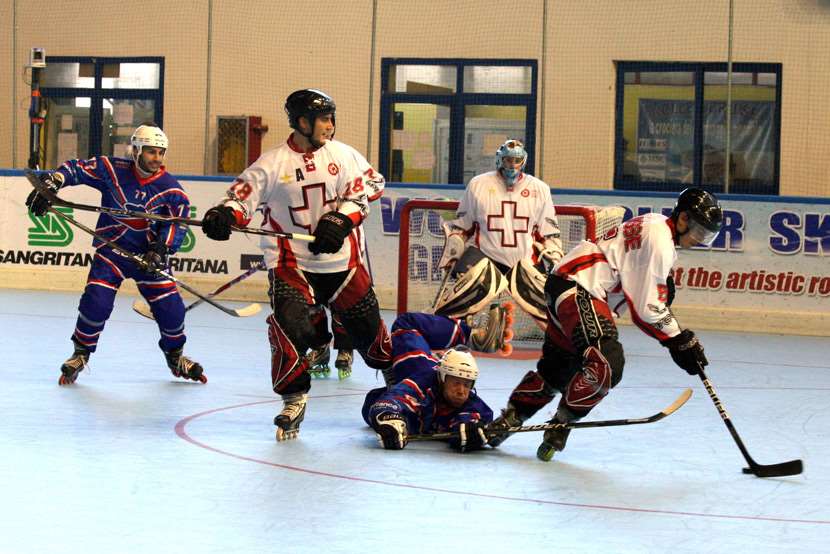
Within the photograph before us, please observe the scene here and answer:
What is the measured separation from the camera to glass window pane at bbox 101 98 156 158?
1560cm

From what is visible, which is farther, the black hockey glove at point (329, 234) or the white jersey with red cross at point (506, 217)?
the white jersey with red cross at point (506, 217)

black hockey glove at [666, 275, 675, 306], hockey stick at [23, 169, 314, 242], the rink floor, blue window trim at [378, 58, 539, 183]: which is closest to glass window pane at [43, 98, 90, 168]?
blue window trim at [378, 58, 539, 183]

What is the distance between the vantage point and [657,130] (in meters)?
14.1

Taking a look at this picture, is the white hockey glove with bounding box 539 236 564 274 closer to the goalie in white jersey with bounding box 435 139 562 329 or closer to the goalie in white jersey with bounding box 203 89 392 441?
the goalie in white jersey with bounding box 435 139 562 329

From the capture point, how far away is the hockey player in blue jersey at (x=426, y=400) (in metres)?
5.42

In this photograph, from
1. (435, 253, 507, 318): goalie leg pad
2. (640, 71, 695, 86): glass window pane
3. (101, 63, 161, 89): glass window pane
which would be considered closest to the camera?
(435, 253, 507, 318): goalie leg pad

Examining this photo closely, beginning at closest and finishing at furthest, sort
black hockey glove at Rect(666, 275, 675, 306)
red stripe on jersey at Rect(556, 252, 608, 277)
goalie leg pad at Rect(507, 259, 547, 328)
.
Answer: black hockey glove at Rect(666, 275, 675, 306)
red stripe on jersey at Rect(556, 252, 608, 277)
goalie leg pad at Rect(507, 259, 547, 328)

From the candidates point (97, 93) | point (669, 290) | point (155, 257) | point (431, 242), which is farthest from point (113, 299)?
point (97, 93)

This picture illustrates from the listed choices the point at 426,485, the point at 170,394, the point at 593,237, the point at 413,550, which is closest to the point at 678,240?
the point at 426,485

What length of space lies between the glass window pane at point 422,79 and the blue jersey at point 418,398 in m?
8.84

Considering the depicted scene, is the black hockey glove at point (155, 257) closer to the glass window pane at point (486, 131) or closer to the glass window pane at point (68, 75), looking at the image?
the glass window pane at point (486, 131)

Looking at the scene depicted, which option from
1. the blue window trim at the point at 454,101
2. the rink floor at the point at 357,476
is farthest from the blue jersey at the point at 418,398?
the blue window trim at the point at 454,101

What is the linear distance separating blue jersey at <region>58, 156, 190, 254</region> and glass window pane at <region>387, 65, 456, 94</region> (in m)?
7.52

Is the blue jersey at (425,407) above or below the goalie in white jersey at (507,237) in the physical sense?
below
